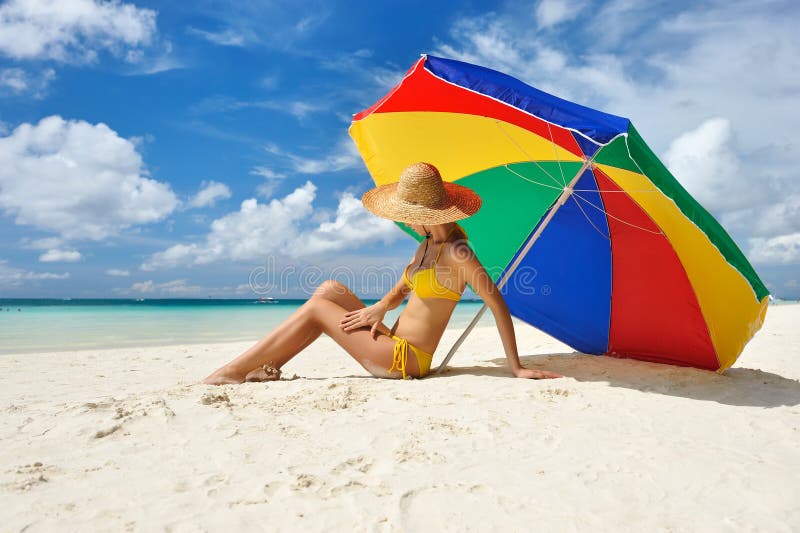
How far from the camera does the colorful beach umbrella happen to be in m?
3.07

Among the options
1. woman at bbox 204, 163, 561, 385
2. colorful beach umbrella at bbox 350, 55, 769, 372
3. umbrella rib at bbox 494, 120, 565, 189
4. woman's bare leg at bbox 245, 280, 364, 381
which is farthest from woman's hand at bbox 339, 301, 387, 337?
umbrella rib at bbox 494, 120, 565, 189

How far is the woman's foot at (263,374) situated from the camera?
367 centimetres

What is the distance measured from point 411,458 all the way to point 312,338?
70.8 inches

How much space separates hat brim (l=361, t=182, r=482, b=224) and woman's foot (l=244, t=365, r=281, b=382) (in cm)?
144

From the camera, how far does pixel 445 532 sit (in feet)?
5.31

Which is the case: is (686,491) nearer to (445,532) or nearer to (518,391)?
(445,532)

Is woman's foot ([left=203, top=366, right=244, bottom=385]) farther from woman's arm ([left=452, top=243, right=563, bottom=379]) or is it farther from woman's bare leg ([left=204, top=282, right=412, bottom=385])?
woman's arm ([left=452, top=243, right=563, bottom=379])

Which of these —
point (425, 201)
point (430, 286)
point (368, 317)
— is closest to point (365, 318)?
point (368, 317)

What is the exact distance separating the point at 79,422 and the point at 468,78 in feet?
9.73

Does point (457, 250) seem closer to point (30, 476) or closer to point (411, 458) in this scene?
point (411, 458)

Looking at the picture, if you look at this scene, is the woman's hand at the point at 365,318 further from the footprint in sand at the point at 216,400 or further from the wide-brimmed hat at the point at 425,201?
the footprint in sand at the point at 216,400

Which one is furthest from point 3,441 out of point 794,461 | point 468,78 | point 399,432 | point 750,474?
point 794,461

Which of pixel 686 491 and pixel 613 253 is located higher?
pixel 613 253

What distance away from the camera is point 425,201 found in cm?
358
